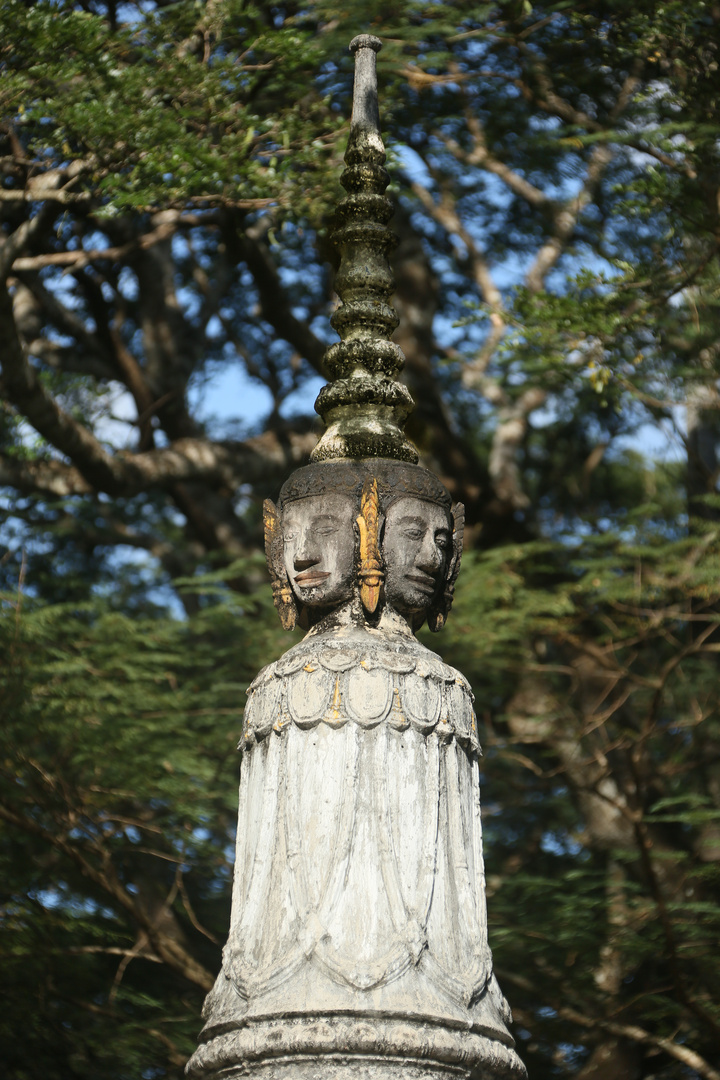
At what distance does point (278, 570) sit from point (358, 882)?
1238 mm

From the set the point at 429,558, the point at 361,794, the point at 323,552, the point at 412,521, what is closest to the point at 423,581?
the point at 429,558

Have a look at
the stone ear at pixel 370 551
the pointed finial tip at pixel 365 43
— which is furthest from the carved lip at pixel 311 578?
the pointed finial tip at pixel 365 43

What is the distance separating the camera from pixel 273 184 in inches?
316

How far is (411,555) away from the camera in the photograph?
4340mm

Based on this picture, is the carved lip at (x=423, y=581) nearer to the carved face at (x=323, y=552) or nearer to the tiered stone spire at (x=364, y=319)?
the carved face at (x=323, y=552)

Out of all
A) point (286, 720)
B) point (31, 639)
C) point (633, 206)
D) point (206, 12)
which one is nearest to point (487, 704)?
point (31, 639)

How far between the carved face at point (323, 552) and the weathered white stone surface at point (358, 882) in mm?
182

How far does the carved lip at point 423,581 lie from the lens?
432 cm

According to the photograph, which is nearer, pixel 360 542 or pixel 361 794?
pixel 361 794

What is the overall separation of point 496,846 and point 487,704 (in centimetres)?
218

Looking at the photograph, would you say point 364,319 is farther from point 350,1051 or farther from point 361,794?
point 350,1051

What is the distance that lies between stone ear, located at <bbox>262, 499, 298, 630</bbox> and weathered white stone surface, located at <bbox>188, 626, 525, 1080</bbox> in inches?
9.9

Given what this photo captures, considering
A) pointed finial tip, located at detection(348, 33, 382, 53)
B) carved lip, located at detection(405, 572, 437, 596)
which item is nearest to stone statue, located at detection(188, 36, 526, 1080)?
carved lip, located at detection(405, 572, 437, 596)

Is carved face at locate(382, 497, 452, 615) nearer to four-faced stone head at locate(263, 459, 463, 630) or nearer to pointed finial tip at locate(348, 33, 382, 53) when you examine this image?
four-faced stone head at locate(263, 459, 463, 630)
